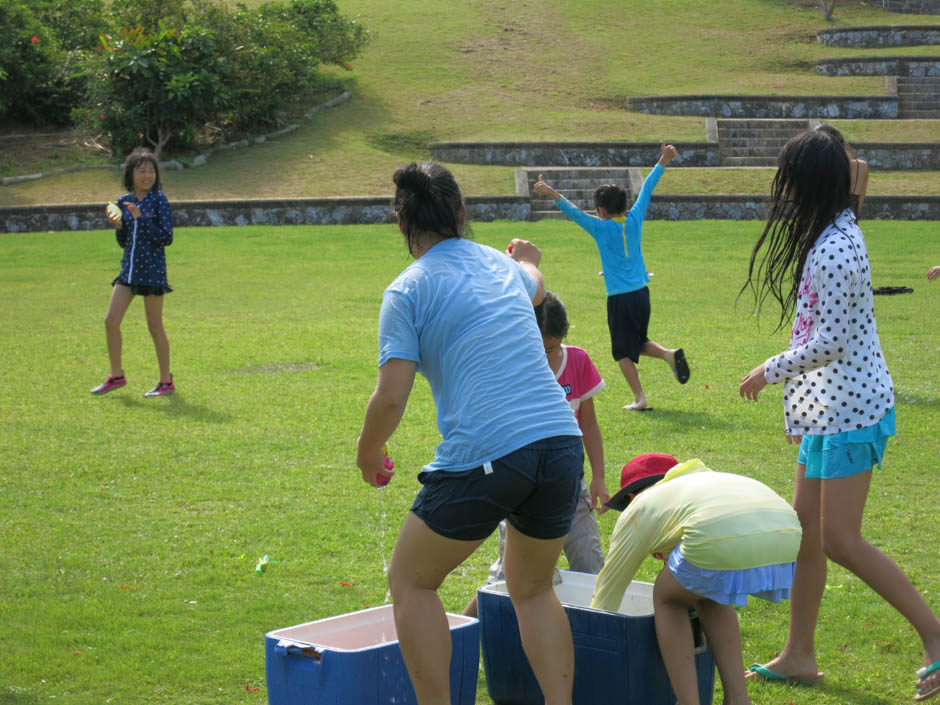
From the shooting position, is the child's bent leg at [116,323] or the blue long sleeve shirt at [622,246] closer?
the blue long sleeve shirt at [622,246]

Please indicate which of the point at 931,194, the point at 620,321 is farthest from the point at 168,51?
the point at 620,321

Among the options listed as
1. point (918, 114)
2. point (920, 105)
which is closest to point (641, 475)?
point (918, 114)

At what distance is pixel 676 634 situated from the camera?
3.36 metres

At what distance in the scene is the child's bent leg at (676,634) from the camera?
3316 mm

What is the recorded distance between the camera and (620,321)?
8.36m

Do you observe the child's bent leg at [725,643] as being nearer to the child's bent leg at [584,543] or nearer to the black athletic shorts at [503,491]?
the black athletic shorts at [503,491]

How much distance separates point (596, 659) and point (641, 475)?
0.70m

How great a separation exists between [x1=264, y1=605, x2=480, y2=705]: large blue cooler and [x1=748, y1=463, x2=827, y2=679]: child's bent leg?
1201 millimetres

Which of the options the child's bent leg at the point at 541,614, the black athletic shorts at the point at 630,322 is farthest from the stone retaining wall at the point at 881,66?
the child's bent leg at the point at 541,614

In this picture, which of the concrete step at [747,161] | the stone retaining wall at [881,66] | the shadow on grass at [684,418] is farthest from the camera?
the stone retaining wall at [881,66]

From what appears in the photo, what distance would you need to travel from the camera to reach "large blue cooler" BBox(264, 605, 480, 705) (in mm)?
3191

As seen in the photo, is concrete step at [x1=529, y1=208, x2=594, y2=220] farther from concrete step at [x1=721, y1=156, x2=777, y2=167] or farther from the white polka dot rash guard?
the white polka dot rash guard

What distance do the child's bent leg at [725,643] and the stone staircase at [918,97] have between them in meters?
26.5

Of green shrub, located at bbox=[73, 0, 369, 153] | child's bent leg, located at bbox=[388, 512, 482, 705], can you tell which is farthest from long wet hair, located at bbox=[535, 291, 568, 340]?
green shrub, located at bbox=[73, 0, 369, 153]
